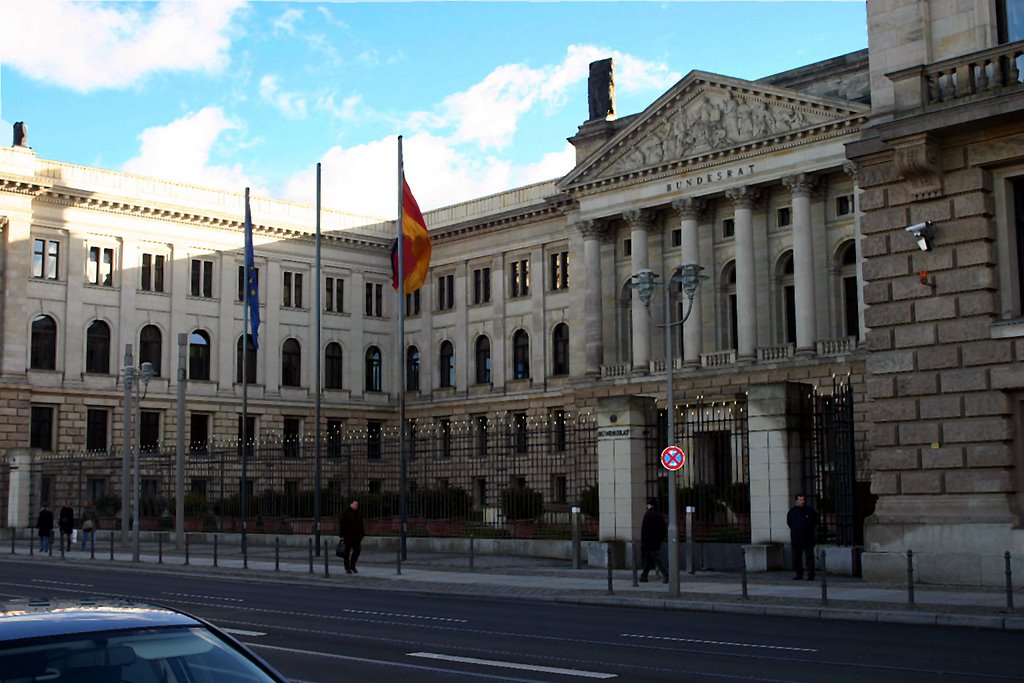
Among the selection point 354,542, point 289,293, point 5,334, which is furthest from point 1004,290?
point 289,293

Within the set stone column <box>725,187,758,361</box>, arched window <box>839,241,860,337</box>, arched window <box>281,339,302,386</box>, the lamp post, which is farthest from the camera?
arched window <box>281,339,302,386</box>

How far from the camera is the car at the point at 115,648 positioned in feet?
16.1

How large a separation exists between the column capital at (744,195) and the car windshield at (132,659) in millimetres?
58154

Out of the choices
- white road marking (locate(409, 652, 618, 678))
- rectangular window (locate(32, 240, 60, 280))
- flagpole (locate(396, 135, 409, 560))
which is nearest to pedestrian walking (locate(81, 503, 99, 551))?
flagpole (locate(396, 135, 409, 560))

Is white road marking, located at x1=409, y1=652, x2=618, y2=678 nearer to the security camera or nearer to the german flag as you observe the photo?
the security camera

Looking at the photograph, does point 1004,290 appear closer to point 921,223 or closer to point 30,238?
point 921,223

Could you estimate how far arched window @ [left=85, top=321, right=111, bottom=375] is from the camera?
6731 centimetres

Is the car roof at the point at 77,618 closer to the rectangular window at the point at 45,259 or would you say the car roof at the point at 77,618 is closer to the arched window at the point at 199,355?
the rectangular window at the point at 45,259

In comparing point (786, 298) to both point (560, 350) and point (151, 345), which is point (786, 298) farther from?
point (151, 345)

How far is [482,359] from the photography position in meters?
77.5

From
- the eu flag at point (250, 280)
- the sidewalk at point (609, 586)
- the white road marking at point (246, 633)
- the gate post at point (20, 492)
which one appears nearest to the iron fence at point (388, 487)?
the gate post at point (20, 492)

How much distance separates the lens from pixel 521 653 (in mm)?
14664

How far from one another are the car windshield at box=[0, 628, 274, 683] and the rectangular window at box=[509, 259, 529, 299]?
6988 centimetres

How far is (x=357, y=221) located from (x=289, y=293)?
6.64 m
